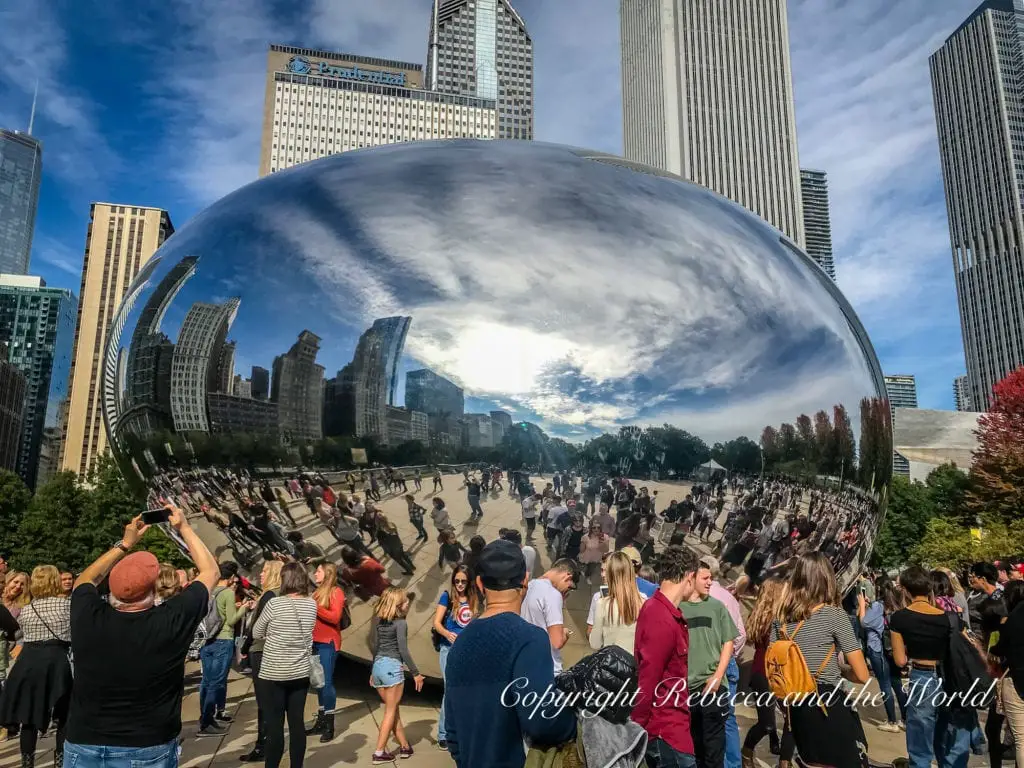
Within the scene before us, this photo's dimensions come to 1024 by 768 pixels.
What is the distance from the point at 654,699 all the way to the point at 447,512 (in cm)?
162

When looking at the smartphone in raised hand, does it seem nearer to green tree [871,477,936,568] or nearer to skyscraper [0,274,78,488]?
green tree [871,477,936,568]

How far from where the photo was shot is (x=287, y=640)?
14.5 feet

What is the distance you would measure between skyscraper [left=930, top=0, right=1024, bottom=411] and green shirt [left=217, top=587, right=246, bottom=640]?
149010mm

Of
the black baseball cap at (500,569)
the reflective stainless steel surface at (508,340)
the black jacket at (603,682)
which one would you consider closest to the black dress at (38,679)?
the reflective stainless steel surface at (508,340)

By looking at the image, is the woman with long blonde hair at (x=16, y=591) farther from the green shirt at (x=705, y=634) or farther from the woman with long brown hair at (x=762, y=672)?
the woman with long brown hair at (x=762, y=672)

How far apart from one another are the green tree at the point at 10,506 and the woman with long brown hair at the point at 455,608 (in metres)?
40.3

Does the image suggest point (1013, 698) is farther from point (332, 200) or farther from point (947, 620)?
point (332, 200)

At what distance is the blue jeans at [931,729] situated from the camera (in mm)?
4477

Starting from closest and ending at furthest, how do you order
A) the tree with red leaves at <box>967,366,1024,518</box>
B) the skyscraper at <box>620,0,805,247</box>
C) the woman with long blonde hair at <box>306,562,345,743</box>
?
the woman with long blonde hair at <box>306,562,345,743</box>, the tree with red leaves at <box>967,366,1024,518</box>, the skyscraper at <box>620,0,805,247</box>

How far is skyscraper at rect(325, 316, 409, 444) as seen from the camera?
434cm

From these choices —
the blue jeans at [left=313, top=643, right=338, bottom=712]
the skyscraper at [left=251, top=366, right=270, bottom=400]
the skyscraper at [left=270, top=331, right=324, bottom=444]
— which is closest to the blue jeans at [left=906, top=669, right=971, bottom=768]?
the blue jeans at [left=313, top=643, right=338, bottom=712]

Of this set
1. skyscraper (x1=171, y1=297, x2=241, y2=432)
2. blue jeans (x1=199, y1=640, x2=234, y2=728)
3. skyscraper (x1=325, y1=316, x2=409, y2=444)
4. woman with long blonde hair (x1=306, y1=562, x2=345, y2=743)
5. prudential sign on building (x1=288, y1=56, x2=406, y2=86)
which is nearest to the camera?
skyscraper (x1=325, y1=316, x2=409, y2=444)

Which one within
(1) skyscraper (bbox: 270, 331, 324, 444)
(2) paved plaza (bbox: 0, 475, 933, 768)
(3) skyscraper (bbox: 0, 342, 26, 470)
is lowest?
(2) paved plaza (bbox: 0, 475, 933, 768)

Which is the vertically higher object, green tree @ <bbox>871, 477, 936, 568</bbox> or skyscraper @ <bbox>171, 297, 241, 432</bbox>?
skyscraper @ <bbox>171, 297, 241, 432</bbox>
